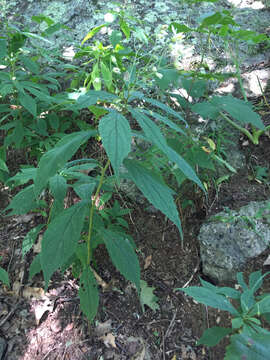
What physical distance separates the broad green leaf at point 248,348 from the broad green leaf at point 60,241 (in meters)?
0.81

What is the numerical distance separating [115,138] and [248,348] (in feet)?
3.06

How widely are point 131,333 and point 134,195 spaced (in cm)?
108

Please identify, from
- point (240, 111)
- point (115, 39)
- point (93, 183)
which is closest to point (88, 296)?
point (93, 183)

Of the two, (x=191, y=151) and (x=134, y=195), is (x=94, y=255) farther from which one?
(x=191, y=151)

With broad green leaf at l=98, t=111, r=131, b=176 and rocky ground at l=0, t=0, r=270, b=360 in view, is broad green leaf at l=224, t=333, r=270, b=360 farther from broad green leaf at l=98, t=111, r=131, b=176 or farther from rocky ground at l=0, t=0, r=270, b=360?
rocky ground at l=0, t=0, r=270, b=360

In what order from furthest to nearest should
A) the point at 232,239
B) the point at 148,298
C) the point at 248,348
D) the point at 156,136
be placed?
the point at 232,239 → the point at 148,298 → the point at 156,136 → the point at 248,348

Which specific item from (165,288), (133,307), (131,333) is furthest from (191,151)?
(131,333)

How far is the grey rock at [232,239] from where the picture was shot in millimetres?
2203

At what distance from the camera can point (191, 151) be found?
7.46 ft

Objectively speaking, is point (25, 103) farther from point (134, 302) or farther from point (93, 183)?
point (134, 302)

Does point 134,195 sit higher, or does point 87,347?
point 134,195

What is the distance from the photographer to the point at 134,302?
2.16 metres

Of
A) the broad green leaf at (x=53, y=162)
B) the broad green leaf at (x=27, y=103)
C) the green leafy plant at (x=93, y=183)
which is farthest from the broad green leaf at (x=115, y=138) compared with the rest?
the broad green leaf at (x=27, y=103)

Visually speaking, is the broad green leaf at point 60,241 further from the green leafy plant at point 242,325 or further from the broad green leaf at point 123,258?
the green leafy plant at point 242,325
